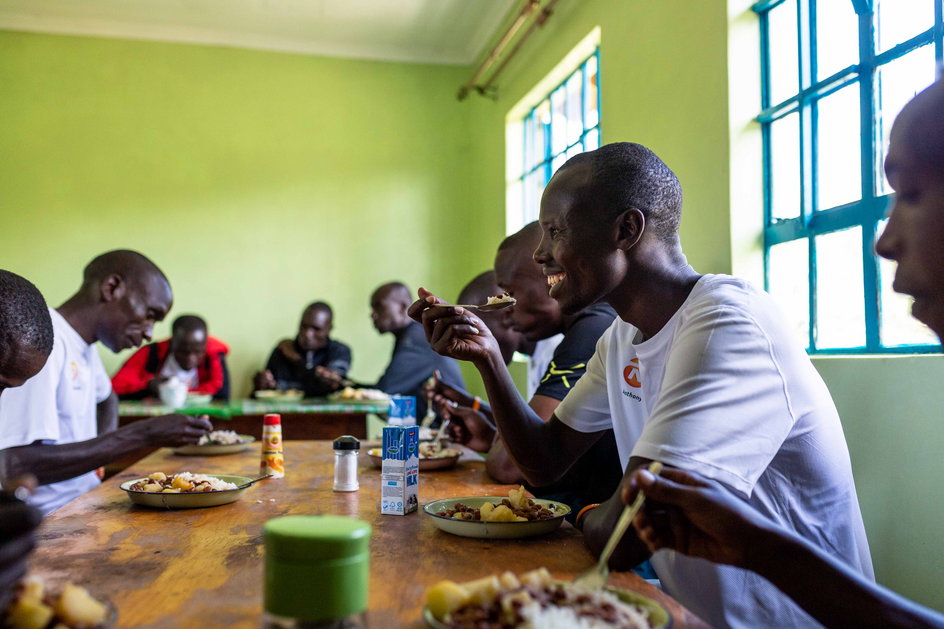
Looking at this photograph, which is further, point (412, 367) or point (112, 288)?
point (412, 367)

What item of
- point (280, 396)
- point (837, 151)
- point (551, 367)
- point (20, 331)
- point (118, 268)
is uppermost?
point (837, 151)

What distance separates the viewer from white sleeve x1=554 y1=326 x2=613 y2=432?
69.9 inches

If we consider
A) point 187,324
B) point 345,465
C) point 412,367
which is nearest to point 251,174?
point 187,324

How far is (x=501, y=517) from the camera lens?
4.58 ft

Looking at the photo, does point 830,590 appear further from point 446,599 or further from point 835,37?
point 835,37

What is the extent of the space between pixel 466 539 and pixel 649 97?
2.59 meters

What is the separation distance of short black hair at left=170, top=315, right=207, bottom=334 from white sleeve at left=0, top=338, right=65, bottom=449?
325 centimetres

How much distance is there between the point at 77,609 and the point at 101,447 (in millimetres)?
1661

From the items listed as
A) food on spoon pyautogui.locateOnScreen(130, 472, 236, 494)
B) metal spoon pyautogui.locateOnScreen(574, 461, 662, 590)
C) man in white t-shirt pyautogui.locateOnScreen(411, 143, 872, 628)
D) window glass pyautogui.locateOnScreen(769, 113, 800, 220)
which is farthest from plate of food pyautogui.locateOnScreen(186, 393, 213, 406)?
metal spoon pyautogui.locateOnScreen(574, 461, 662, 590)

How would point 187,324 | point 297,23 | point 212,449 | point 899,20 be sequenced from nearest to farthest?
point 899,20
point 212,449
point 187,324
point 297,23

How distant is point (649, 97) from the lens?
11.2ft

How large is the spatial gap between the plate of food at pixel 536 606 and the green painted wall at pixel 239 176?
5689 millimetres

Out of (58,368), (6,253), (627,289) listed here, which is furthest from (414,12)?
(627,289)

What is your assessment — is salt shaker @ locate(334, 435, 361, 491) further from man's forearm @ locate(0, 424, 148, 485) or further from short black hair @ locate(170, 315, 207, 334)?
short black hair @ locate(170, 315, 207, 334)
